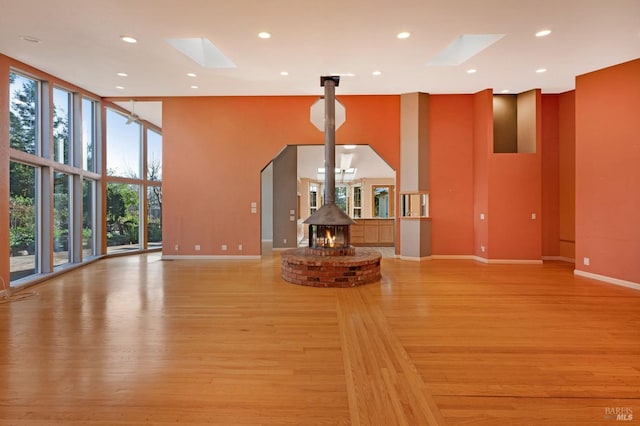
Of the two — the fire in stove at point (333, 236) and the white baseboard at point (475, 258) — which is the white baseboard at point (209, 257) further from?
the white baseboard at point (475, 258)

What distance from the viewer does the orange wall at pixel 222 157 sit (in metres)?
7.45

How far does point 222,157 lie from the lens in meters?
7.51

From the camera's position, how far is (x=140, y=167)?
8.74 metres

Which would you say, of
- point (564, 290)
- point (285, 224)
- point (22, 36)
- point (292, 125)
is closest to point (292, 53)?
point (292, 125)

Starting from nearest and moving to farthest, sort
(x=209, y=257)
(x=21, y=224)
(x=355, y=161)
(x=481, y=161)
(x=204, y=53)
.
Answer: (x=21, y=224)
(x=204, y=53)
(x=481, y=161)
(x=209, y=257)
(x=355, y=161)

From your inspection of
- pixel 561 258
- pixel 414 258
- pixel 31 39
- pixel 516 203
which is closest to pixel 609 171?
pixel 516 203

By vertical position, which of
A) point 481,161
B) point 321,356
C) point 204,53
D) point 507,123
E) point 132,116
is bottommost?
point 321,356

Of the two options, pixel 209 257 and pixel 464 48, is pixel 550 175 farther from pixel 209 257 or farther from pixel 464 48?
pixel 209 257

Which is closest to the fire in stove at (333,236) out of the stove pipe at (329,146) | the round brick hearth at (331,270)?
the stove pipe at (329,146)

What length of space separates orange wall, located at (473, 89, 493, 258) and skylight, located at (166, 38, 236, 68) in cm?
535

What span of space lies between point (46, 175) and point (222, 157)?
3.28m

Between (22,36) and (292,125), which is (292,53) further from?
(22,36)

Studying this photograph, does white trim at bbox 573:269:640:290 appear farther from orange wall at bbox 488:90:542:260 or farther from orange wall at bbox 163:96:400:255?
orange wall at bbox 163:96:400:255

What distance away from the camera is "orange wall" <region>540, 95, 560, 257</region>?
7.20m
